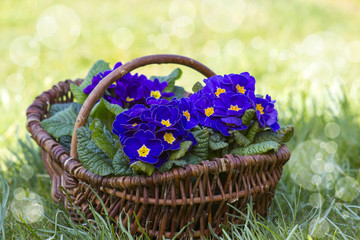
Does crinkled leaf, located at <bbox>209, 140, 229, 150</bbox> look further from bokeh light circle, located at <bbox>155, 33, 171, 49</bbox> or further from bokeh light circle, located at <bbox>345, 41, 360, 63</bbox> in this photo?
bokeh light circle, located at <bbox>345, 41, 360, 63</bbox>

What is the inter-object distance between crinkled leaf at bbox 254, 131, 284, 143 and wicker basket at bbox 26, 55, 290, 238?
0.11 ft

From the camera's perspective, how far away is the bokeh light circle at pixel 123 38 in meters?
3.53

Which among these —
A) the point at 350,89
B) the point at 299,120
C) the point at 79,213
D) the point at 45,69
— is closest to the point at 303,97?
the point at 299,120

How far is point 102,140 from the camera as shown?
3.99 ft

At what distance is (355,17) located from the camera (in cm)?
521

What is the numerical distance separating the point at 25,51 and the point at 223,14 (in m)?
2.00

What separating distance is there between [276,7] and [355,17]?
128cm

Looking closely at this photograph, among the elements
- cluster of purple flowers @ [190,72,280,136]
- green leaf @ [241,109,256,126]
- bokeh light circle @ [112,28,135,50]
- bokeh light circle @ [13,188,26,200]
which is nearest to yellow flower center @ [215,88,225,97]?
cluster of purple flowers @ [190,72,280,136]

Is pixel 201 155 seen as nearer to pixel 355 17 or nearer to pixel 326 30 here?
pixel 326 30

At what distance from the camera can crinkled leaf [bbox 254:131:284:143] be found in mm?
1312

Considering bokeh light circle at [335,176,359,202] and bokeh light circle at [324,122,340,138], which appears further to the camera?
bokeh light circle at [324,122,340,138]

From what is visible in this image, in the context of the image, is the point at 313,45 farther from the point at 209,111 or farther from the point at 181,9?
the point at 209,111

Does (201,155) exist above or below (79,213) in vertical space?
above

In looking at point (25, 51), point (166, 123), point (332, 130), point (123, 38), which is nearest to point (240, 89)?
point (166, 123)
